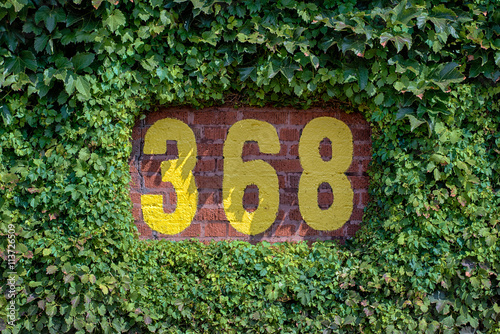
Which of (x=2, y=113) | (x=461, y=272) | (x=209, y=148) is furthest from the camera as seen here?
(x=209, y=148)

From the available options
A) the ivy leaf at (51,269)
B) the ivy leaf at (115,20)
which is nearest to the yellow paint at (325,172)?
the ivy leaf at (115,20)

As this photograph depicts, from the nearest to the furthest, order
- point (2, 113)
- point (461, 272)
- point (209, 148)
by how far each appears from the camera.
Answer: point (2, 113)
point (461, 272)
point (209, 148)

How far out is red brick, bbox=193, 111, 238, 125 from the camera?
3.05m

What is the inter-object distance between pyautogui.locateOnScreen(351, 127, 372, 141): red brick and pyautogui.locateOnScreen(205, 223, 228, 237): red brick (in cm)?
115

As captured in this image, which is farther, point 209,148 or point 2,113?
point 209,148

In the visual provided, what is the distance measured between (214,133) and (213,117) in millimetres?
116

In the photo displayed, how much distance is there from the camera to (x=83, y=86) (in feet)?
8.75

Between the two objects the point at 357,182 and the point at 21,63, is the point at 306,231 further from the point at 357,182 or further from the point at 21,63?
the point at 21,63

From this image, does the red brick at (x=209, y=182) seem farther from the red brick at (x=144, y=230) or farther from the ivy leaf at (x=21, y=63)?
the ivy leaf at (x=21, y=63)

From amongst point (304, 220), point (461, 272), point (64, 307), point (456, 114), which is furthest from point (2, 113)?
point (461, 272)

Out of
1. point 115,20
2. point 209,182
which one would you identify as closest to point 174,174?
point 209,182

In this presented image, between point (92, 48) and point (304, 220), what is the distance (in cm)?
186

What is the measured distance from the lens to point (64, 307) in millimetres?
2738

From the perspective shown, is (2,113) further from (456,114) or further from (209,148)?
(456,114)
